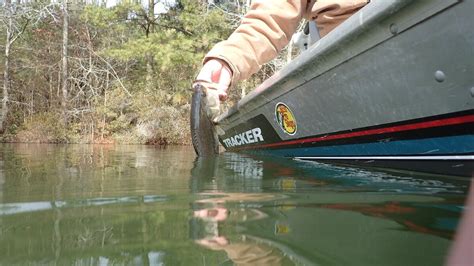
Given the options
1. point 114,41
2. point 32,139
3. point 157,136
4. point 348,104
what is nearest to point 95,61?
point 114,41

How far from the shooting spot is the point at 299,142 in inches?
92.4

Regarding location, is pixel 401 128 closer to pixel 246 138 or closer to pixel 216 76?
pixel 216 76

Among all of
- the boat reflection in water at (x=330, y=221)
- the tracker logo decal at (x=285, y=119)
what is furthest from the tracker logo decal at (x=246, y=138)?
the boat reflection in water at (x=330, y=221)

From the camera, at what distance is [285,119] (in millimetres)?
2301

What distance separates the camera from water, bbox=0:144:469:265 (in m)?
0.59

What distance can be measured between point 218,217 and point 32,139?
1246cm

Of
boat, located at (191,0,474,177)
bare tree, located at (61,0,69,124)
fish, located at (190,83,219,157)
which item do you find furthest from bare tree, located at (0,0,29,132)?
boat, located at (191,0,474,177)

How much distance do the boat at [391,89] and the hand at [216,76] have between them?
29 cm

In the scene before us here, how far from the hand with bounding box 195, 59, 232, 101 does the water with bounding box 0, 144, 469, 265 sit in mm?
553

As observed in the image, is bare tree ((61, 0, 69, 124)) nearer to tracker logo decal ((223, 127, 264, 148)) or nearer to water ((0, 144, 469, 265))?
tracker logo decal ((223, 127, 264, 148))

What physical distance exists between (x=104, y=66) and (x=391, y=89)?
13.4m

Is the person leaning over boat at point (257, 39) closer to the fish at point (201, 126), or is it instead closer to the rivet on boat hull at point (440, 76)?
the fish at point (201, 126)

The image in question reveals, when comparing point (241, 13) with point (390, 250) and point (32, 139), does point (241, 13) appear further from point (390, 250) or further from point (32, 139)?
point (390, 250)

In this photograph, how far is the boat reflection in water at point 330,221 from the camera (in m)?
0.60
